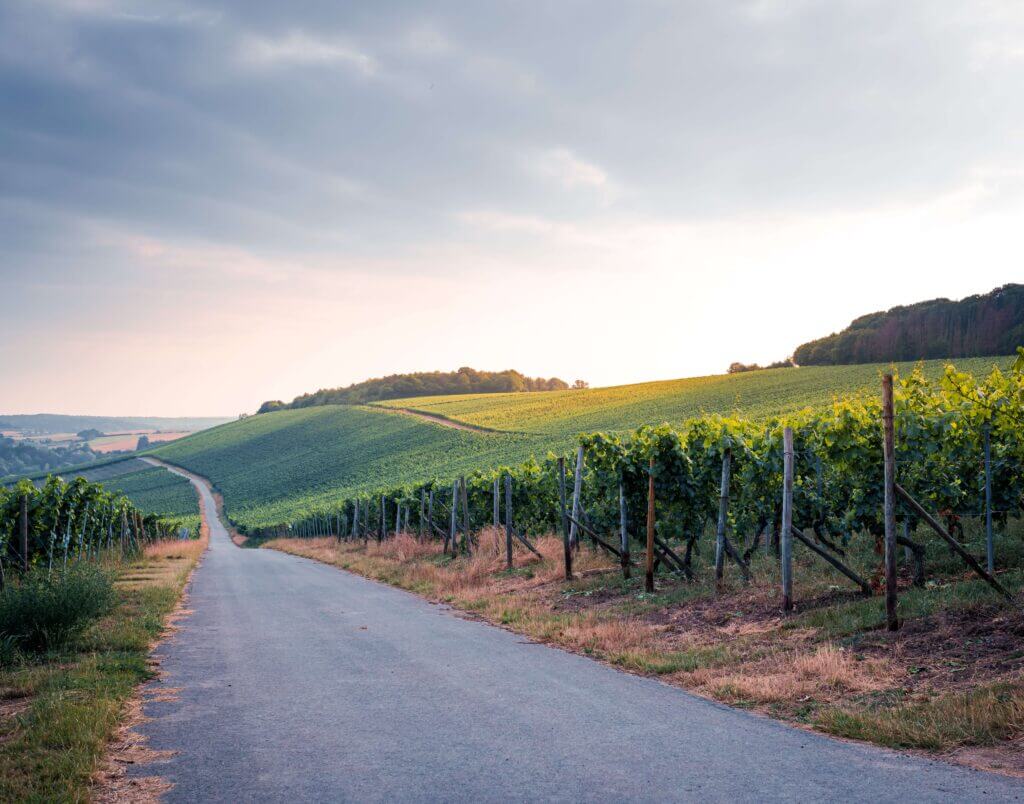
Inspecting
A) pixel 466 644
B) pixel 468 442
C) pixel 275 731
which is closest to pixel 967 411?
pixel 466 644

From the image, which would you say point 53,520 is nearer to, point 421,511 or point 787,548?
point 421,511

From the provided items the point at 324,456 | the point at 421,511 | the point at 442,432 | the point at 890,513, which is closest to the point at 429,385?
the point at 324,456

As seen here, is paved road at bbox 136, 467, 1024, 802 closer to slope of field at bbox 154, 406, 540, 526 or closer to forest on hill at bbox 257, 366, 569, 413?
slope of field at bbox 154, 406, 540, 526

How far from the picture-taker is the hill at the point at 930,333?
2164 inches

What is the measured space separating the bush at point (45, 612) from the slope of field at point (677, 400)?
35.8 m

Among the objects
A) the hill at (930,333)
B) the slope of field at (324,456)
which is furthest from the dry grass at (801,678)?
the hill at (930,333)

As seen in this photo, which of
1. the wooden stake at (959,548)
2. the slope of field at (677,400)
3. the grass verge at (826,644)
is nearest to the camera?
the grass verge at (826,644)

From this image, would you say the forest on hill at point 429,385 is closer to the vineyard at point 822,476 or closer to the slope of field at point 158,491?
the slope of field at point 158,491

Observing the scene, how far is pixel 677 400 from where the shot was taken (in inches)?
2598

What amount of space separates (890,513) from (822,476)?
566cm

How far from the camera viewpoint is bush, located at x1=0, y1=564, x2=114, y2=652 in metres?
9.18

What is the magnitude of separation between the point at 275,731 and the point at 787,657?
509cm

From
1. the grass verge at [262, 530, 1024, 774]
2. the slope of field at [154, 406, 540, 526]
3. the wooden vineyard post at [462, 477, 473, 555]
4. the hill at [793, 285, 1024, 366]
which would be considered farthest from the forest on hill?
the grass verge at [262, 530, 1024, 774]

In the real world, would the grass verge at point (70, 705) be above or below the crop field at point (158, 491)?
above
